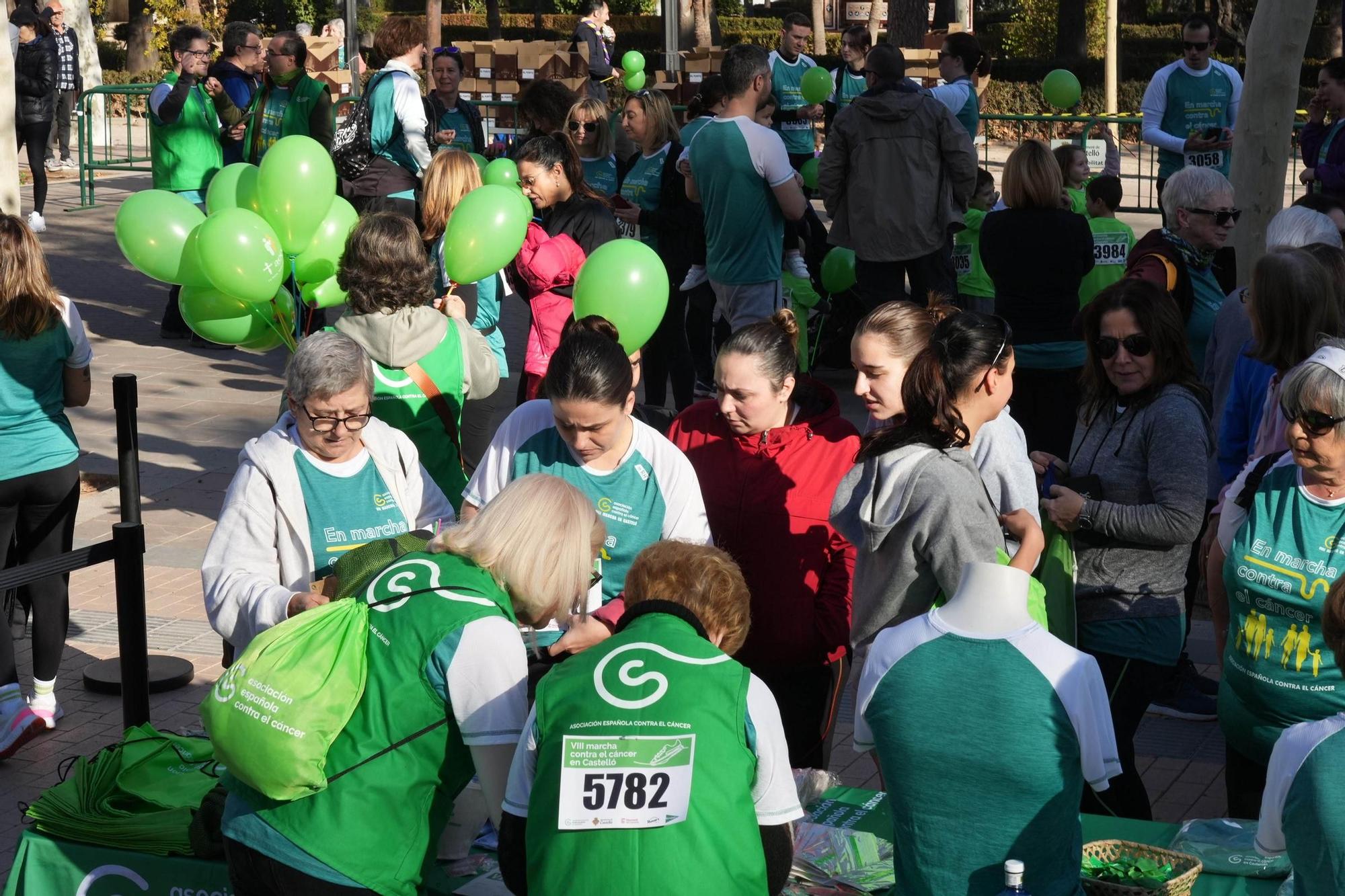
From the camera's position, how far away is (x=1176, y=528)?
4039 millimetres

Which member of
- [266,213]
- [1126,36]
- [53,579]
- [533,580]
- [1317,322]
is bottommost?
[53,579]

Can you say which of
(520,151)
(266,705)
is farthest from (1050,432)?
(266,705)

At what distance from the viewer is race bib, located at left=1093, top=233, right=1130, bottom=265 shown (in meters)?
7.69

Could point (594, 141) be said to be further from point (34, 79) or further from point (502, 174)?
point (34, 79)

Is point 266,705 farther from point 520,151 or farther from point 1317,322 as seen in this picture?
point 520,151

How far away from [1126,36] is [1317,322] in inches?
1217

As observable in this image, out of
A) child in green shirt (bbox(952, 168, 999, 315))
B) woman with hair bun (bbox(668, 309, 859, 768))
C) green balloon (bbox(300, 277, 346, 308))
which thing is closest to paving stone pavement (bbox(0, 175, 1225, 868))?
woman with hair bun (bbox(668, 309, 859, 768))

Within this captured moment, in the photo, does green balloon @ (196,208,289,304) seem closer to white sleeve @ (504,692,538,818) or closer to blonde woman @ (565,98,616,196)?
white sleeve @ (504,692,538,818)

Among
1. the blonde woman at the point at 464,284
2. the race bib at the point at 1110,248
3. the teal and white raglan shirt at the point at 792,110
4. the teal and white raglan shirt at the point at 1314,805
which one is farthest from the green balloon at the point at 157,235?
the teal and white raglan shirt at the point at 792,110

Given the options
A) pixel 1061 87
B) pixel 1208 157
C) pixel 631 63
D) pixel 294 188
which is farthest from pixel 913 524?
pixel 631 63

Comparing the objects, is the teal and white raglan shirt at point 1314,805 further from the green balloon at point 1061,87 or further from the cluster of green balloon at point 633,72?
the cluster of green balloon at point 633,72

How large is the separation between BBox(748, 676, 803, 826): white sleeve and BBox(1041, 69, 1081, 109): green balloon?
9871mm

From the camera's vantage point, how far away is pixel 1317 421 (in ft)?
11.6

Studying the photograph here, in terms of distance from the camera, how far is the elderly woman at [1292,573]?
355 cm
